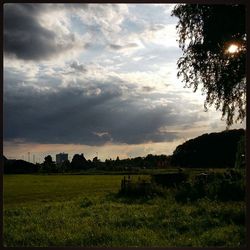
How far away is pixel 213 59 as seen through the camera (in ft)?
28.5

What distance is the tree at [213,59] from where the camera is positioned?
8.36 meters

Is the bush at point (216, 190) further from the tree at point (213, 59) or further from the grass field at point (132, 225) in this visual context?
the tree at point (213, 59)

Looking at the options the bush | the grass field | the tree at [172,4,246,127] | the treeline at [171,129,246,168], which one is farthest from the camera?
the treeline at [171,129,246,168]

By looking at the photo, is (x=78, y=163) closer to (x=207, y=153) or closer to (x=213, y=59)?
(x=207, y=153)

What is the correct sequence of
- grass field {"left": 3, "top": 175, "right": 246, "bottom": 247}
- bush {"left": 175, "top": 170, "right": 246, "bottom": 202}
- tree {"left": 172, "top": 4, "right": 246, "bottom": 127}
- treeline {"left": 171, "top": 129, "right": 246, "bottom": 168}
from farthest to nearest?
treeline {"left": 171, "top": 129, "right": 246, "bottom": 168} < bush {"left": 175, "top": 170, "right": 246, "bottom": 202} < tree {"left": 172, "top": 4, "right": 246, "bottom": 127} < grass field {"left": 3, "top": 175, "right": 246, "bottom": 247}

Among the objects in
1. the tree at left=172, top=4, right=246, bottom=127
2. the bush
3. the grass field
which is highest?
the tree at left=172, top=4, right=246, bottom=127

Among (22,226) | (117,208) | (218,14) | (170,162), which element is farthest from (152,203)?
(170,162)

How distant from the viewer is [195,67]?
28.5 ft

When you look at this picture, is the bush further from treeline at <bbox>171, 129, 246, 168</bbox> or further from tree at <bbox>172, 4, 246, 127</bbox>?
treeline at <bbox>171, 129, 246, 168</bbox>

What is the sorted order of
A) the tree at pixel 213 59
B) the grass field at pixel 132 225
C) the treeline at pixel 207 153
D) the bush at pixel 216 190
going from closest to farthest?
1. the grass field at pixel 132 225
2. the tree at pixel 213 59
3. the bush at pixel 216 190
4. the treeline at pixel 207 153

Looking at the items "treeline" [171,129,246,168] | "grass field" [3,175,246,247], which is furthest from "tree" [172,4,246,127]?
"treeline" [171,129,246,168]

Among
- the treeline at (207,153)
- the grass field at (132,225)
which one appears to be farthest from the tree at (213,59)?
the treeline at (207,153)

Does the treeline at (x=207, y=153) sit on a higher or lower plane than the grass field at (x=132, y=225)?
higher

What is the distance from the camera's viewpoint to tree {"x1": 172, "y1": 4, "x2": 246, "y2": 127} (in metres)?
8.36
